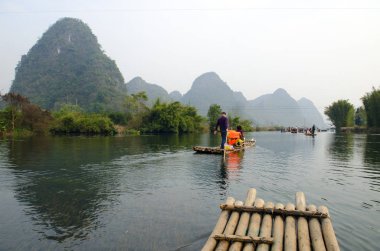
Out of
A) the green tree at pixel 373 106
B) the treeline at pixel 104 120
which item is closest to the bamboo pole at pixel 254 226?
the treeline at pixel 104 120

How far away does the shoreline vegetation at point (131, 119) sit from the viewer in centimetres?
5650

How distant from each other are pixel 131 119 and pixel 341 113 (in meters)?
63.5

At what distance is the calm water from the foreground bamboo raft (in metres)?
0.93

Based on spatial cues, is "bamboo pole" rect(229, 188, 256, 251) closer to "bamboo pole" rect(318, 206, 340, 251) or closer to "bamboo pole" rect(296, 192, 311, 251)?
"bamboo pole" rect(296, 192, 311, 251)

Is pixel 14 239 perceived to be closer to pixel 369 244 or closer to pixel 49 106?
pixel 369 244

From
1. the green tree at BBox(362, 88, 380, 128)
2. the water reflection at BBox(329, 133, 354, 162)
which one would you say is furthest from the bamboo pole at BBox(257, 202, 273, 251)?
the green tree at BBox(362, 88, 380, 128)

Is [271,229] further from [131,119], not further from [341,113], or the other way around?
[341,113]

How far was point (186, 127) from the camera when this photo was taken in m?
79.9

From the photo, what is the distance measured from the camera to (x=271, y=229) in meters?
6.37

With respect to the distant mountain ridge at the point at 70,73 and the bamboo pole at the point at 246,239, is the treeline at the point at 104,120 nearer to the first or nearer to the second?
the distant mountain ridge at the point at 70,73

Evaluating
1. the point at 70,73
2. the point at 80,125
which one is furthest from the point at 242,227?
the point at 70,73

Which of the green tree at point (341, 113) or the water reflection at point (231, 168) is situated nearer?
the water reflection at point (231, 168)

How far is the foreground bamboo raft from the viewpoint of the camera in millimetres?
5492

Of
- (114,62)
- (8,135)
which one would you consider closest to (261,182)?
(8,135)
